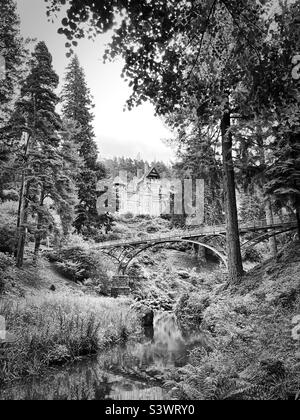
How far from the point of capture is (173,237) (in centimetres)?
2238

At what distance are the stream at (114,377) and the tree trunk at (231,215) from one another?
118 inches

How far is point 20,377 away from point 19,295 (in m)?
8.57

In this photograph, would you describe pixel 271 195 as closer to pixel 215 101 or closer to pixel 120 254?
pixel 215 101

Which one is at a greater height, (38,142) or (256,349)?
(38,142)

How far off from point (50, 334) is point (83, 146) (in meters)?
24.5

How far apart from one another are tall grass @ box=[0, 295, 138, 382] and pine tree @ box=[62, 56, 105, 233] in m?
16.7

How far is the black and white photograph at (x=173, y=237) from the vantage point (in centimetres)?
397

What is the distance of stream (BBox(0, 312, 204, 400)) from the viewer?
18.2ft

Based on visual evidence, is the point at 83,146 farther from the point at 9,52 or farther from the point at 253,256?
the point at 253,256

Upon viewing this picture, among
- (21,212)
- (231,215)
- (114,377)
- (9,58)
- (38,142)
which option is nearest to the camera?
(114,377)

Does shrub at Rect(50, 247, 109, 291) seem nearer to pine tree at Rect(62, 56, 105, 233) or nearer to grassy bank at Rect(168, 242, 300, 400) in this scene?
pine tree at Rect(62, 56, 105, 233)

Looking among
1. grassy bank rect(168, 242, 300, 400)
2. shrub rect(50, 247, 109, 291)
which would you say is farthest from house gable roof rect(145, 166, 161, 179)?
grassy bank rect(168, 242, 300, 400)

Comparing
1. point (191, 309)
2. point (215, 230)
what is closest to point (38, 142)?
point (215, 230)

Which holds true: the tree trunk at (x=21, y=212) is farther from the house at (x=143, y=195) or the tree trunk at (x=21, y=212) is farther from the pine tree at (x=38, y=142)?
the house at (x=143, y=195)
